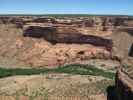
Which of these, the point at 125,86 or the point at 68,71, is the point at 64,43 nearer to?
the point at 68,71

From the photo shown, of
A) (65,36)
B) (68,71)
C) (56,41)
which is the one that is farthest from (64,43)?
(68,71)

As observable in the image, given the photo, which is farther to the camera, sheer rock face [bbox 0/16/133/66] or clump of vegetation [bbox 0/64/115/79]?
sheer rock face [bbox 0/16/133/66]

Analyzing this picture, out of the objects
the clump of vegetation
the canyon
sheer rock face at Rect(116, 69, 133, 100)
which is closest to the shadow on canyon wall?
the canyon

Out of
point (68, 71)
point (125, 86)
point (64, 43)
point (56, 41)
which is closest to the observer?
point (125, 86)

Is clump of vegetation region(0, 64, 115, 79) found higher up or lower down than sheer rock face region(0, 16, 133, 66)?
lower down

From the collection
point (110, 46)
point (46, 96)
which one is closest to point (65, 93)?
point (46, 96)

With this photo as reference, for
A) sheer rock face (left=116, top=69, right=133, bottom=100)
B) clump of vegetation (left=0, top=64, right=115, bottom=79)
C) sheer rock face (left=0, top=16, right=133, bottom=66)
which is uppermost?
sheer rock face (left=116, top=69, right=133, bottom=100)

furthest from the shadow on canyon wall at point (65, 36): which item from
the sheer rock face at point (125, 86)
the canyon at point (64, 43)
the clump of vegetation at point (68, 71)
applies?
the sheer rock face at point (125, 86)

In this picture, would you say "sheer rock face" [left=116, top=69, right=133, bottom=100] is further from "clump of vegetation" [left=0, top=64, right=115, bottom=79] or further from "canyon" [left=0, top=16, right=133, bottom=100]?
"canyon" [left=0, top=16, right=133, bottom=100]
